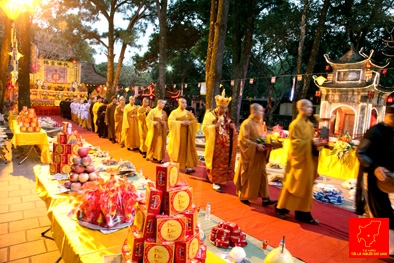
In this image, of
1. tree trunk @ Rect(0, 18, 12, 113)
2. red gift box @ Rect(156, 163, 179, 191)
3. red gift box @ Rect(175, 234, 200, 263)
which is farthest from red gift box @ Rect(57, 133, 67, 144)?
tree trunk @ Rect(0, 18, 12, 113)

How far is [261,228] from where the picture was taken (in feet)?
12.4

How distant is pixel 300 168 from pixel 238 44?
46.5 feet

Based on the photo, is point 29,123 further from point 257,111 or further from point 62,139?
point 257,111

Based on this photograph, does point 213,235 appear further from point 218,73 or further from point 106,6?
point 106,6

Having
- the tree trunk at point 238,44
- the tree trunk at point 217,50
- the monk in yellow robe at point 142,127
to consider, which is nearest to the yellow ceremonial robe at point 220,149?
the monk in yellow robe at point 142,127

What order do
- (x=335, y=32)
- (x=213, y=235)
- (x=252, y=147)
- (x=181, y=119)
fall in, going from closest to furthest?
(x=213, y=235) → (x=252, y=147) → (x=181, y=119) → (x=335, y=32)

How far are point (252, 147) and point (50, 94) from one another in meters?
24.7

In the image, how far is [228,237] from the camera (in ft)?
10.3

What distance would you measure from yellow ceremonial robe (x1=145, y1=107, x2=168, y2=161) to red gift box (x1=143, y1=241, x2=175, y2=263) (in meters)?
5.64

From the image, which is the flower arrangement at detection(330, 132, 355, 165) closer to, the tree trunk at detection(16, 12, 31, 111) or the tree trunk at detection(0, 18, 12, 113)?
the tree trunk at detection(16, 12, 31, 111)

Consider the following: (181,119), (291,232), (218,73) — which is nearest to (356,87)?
(218,73)

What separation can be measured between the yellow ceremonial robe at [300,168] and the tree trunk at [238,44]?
11554 millimetres

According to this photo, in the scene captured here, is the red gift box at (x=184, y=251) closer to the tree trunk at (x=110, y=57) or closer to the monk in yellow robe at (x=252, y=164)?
the monk in yellow robe at (x=252, y=164)

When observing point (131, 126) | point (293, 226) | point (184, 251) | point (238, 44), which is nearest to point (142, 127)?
point (131, 126)
